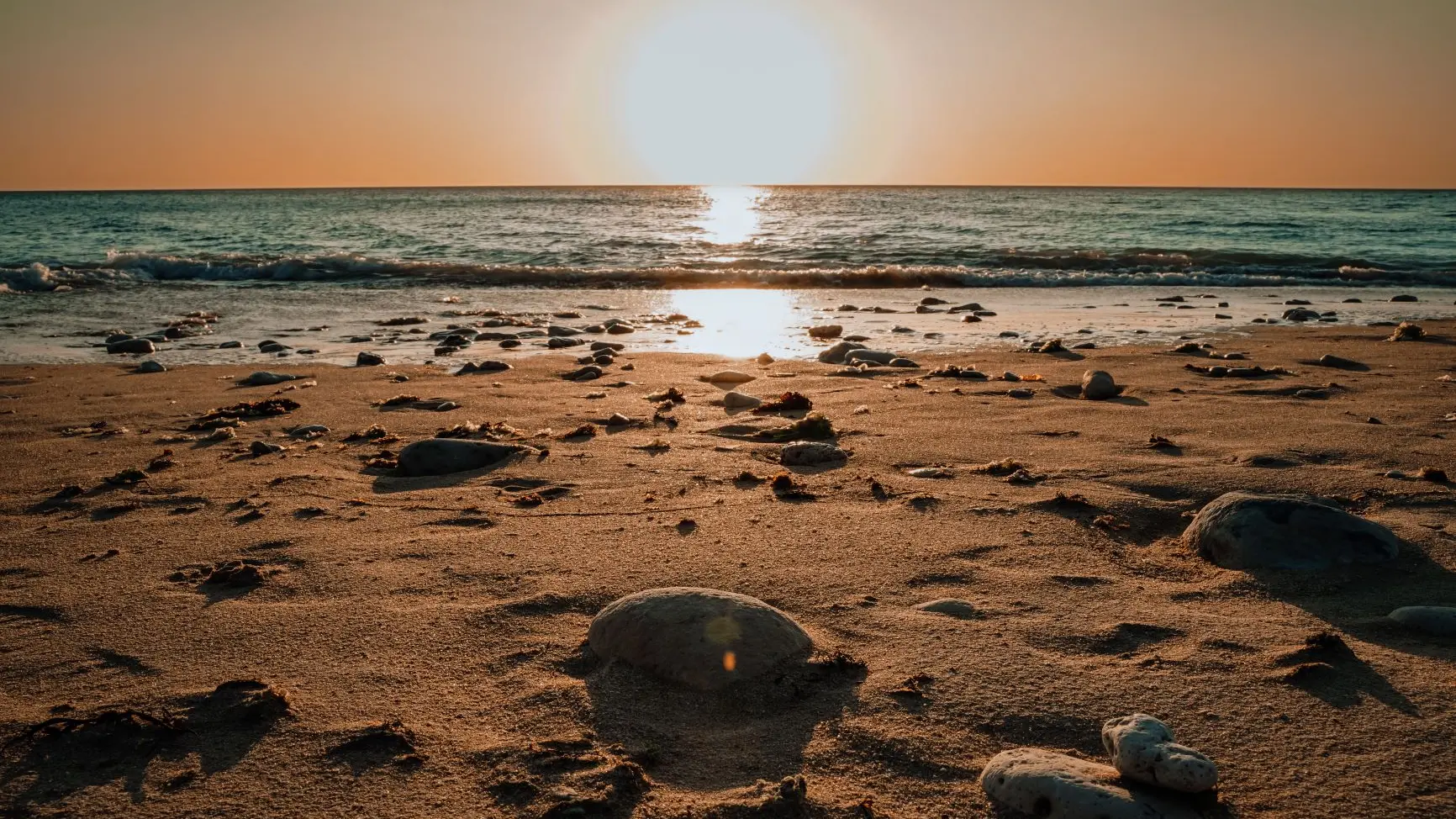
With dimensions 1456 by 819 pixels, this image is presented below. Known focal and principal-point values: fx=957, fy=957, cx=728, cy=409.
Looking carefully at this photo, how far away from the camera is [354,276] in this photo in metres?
15.5

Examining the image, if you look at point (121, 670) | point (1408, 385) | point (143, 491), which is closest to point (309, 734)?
point (121, 670)

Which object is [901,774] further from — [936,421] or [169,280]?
[169,280]

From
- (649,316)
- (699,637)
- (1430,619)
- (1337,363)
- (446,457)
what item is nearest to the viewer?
(699,637)

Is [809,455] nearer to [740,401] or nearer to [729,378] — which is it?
[740,401]

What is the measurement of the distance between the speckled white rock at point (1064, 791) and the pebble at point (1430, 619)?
1.15 metres

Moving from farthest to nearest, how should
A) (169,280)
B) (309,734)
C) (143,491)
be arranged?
(169,280) < (143,491) < (309,734)

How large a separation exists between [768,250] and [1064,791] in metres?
18.0

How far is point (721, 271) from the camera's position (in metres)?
15.3

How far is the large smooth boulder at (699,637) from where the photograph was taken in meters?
2.20

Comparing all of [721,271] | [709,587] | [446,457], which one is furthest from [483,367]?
[721,271]

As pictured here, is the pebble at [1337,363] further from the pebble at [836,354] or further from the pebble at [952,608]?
the pebble at [952,608]

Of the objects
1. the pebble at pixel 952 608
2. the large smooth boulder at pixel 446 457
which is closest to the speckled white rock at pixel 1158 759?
the pebble at pixel 952 608

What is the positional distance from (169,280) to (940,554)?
1590cm

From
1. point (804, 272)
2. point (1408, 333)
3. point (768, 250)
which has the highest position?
point (768, 250)
